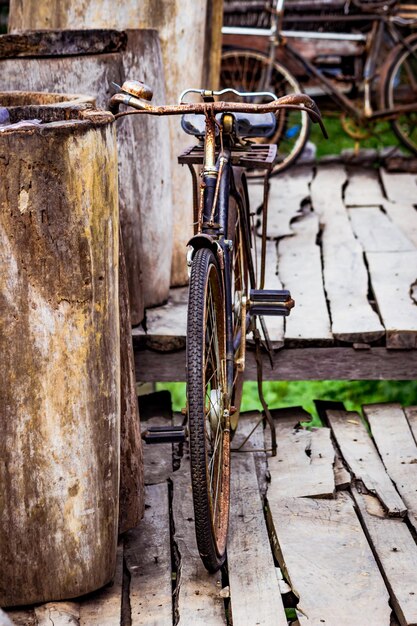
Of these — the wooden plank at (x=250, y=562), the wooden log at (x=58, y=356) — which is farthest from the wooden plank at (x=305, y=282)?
the wooden log at (x=58, y=356)

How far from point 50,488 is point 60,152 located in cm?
90

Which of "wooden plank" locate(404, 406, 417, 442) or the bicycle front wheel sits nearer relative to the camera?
the bicycle front wheel

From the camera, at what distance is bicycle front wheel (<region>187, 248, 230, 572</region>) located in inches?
109

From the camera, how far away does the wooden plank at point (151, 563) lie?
2.90 m

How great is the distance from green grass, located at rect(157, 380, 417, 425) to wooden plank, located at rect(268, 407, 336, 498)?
65.9 inches

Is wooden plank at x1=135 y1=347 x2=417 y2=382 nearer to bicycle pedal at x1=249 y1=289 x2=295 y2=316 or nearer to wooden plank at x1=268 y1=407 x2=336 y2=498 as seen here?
wooden plank at x1=268 y1=407 x2=336 y2=498

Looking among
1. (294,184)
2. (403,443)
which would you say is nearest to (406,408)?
(403,443)

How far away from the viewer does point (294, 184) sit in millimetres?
6930

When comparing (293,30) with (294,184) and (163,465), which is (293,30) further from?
(163,465)

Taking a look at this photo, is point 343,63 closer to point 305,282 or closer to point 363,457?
point 305,282

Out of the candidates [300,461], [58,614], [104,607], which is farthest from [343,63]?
[58,614]

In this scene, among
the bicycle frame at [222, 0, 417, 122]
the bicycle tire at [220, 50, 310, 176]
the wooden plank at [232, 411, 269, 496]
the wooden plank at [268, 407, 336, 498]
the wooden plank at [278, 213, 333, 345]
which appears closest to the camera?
the wooden plank at [268, 407, 336, 498]

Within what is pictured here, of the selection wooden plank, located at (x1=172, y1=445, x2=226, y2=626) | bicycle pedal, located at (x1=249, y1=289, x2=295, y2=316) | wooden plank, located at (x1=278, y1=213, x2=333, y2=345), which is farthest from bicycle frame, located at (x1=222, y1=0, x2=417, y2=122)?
wooden plank, located at (x1=172, y1=445, x2=226, y2=626)

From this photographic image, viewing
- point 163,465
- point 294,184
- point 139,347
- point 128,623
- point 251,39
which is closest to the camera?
point 128,623
